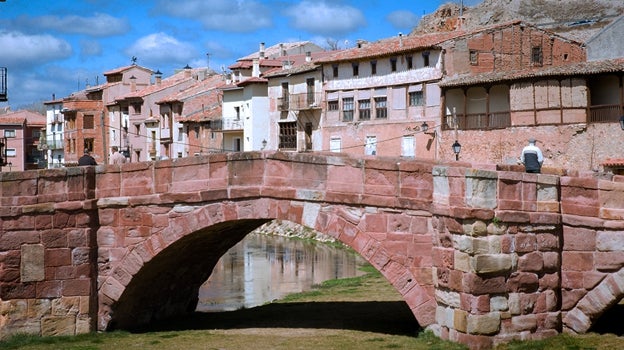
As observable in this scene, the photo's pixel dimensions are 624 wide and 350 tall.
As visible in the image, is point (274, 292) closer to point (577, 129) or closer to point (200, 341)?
point (200, 341)

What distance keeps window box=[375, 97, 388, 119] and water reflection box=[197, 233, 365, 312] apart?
795 cm

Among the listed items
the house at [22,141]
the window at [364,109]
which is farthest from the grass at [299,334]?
the house at [22,141]

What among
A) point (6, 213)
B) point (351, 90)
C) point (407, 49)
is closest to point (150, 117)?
point (351, 90)

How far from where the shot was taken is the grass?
13531 millimetres

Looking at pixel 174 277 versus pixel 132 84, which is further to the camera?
pixel 132 84

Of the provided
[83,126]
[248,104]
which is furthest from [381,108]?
[83,126]

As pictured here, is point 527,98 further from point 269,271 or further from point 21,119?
point 21,119

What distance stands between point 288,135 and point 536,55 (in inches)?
610

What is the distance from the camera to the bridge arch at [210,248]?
1409cm

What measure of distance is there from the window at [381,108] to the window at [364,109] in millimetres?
609

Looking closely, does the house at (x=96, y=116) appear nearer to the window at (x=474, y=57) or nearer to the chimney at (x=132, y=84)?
the chimney at (x=132, y=84)

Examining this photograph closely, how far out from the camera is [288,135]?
177ft

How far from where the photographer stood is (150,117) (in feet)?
227

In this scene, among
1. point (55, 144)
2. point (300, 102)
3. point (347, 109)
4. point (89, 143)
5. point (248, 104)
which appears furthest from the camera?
point (55, 144)
